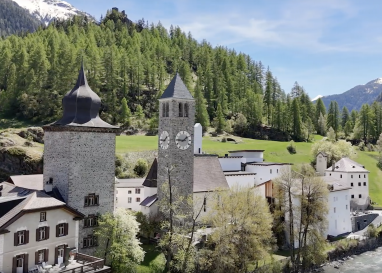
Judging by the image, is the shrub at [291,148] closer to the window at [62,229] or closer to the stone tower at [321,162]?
the stone tower at [321,162]

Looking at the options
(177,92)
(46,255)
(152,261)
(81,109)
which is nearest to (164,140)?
(177,92)

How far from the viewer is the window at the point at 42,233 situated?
28562mm

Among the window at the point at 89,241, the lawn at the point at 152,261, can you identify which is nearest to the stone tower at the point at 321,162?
the lawn at the point at 152,261

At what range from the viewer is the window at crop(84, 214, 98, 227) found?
33.4 m

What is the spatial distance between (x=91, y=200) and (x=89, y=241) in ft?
11.8

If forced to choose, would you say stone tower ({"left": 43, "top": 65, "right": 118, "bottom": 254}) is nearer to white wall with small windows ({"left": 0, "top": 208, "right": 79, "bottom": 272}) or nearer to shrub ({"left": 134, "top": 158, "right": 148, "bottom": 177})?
white wall with small windows ({"left": 0, "top": 208, "right": 79, "bottom": 272})

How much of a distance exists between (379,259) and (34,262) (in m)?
43.0

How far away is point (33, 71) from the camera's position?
86.4m

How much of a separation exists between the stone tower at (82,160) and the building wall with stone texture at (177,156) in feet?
25.2

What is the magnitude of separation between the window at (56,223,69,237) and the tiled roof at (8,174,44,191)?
20.3 feet

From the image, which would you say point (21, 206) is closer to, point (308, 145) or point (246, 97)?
point (308, 145)

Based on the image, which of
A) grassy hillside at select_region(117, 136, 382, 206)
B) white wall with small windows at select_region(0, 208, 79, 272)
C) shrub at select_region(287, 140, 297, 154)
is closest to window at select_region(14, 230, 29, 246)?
white wall with small windows at select_region(0, 208, 79, 272)

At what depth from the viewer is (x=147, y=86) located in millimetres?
106000

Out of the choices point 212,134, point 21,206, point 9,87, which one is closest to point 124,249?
point 21,206
